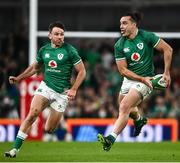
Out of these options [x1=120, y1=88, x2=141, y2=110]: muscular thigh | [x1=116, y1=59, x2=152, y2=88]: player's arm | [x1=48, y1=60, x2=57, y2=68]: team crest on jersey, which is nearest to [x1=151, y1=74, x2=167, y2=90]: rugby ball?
[x1=116, y1=59, x2=152, y2=88]: player's arm

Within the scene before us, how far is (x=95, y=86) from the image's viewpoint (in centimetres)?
2712

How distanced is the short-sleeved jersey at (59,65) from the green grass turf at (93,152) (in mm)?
1256

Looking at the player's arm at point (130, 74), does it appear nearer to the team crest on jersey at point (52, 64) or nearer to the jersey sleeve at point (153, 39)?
the jersey sleeve at point (153, 39)

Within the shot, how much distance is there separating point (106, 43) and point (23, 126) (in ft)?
39.8

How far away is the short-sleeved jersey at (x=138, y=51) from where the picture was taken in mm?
16969

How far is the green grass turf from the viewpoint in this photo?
54.2 feet

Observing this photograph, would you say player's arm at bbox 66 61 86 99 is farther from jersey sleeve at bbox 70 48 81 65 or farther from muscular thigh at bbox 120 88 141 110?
muscular thigh at bbox 120 88 141 110

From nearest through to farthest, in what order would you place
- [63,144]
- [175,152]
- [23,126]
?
[23,126] → [175,152] → [63,144]

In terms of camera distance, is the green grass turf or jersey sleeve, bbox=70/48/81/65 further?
jersey sleeve, bbox=70/48/81/65

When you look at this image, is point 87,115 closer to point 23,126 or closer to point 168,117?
point 168,117

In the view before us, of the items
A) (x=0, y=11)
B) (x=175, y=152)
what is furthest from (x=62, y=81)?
(x=0, y=11)

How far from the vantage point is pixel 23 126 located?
16.5 m

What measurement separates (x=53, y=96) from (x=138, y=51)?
64.5 inches

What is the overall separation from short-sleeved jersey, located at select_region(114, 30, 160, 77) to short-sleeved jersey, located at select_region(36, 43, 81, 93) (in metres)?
0.78
